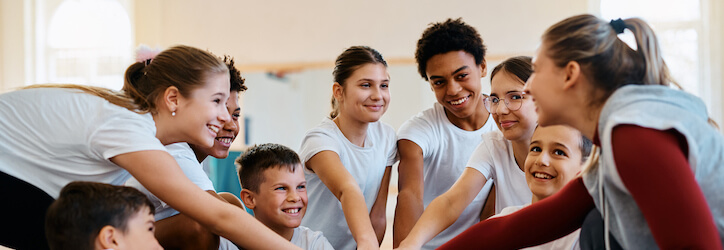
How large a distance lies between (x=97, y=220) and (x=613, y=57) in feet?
3.34

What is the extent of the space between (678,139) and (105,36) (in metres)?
5.34

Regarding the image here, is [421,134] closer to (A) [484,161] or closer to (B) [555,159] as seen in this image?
(A) [484,161]

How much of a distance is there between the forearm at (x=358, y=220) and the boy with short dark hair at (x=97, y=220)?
0.56 metres

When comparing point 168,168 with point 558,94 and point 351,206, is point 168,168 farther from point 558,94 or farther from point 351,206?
point 558,94

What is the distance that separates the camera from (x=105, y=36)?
5457 millimetres

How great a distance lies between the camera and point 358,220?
1697 millimetres

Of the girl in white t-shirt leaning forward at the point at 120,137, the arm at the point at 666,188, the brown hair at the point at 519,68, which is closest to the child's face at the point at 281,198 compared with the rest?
the girl in white t-shirt leaning forward at the point at 120,137

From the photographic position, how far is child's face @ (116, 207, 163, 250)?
4.11ft

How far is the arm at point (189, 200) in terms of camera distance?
1.31 metres

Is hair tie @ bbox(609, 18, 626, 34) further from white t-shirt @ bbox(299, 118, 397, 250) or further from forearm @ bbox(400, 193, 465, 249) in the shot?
white t-shirt @ bbox(299, 118, 397, 250)

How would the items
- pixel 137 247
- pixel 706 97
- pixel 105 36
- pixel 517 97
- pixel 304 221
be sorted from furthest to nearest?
1. pixel 105 36
2. pixel 706 97
3. pixel 304 221
4. pixel 517 97
5. pixel 137 247

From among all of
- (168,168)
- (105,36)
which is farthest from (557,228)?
(105,36)

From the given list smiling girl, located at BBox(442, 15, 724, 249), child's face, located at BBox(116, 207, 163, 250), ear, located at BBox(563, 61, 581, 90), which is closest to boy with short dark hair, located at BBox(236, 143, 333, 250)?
child's face, located at BBox(116, 207, 163, 250)

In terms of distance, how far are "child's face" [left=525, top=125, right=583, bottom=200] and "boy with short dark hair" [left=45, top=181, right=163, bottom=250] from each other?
98 cm
